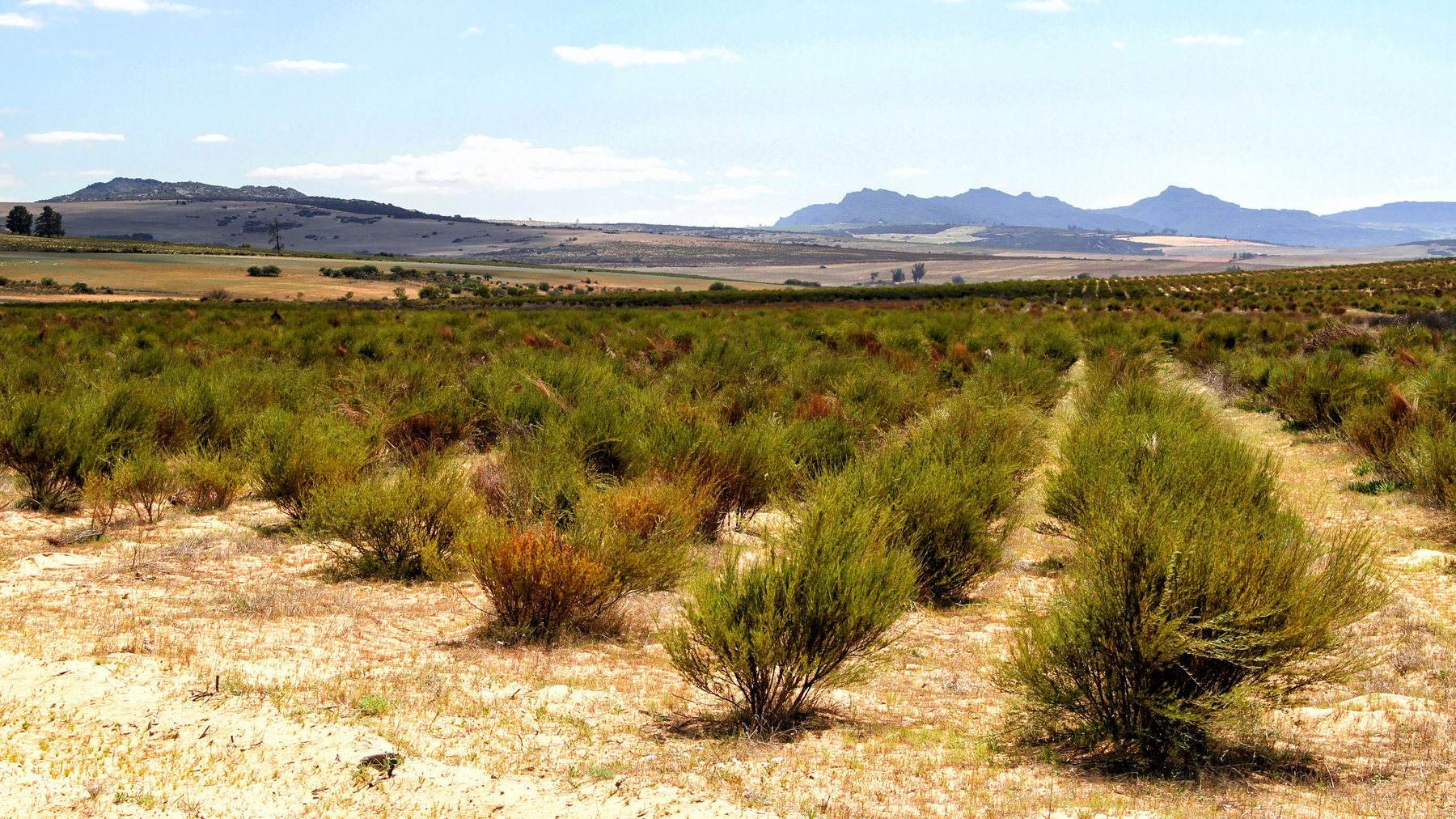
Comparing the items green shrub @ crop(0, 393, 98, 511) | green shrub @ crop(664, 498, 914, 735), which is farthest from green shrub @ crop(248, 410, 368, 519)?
green shrub @ crop(664, 498, 914, 735)

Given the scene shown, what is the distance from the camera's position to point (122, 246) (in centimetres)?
11744

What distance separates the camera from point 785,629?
4523 mm

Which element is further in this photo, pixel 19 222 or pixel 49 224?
pixel 49 224

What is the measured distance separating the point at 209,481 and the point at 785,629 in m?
6.14

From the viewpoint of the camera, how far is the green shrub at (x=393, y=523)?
671 cm

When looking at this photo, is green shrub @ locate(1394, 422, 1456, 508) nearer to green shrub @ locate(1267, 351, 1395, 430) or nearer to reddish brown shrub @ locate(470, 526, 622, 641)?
green shrub @ locate(1267, 351, 1395, 430)

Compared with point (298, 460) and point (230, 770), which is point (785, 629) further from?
point (298, 460)

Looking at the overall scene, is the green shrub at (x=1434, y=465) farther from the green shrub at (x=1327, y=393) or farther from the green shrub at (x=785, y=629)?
the green shrub at (x=785, y=629)

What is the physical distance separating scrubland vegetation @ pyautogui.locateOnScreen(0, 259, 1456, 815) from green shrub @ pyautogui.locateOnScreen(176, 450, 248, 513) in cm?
3

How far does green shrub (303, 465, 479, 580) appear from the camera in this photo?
6715 millimetres

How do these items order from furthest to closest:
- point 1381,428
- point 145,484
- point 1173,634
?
point 1381,428 < point 145,484 < point 1173,634

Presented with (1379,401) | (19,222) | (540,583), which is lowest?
(540,583)

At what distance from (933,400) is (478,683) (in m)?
9.02

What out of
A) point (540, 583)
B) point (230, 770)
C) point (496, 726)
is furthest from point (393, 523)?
point (230, 770)
